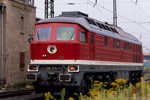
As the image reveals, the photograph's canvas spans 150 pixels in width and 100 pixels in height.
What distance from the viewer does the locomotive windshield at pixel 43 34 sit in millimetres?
A: 13102

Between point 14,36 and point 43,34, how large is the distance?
398 inches

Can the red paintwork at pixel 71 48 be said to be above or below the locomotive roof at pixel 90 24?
below

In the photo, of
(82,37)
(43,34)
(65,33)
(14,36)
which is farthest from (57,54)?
(14,36)

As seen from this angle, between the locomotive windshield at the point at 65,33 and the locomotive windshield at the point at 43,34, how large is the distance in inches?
17.1

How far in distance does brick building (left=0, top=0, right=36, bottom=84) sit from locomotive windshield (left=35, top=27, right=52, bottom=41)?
8.92 m

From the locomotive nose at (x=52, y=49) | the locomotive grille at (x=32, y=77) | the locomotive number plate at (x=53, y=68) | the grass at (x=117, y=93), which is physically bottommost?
the grass at (x=117, y=93)

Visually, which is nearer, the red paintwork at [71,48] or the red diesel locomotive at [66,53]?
the red diesel locomotive at [66,53]

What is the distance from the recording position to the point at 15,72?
2291 cm

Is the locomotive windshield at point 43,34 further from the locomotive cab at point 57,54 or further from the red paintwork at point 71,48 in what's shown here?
the red paintwork at point 71,48

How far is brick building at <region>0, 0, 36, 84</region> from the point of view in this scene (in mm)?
21891

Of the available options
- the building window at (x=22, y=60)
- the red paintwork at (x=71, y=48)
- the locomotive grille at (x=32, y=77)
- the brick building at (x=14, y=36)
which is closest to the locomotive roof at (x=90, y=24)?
the red paintwork at (x=71, y=48)

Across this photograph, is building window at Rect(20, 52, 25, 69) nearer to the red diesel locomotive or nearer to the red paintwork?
the red diesel locomotive

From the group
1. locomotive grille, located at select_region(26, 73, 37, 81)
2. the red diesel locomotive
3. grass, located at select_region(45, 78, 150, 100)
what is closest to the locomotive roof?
the red diesel locomotive

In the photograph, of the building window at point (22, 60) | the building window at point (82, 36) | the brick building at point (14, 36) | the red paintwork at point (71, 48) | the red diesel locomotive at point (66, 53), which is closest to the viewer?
the red diesel locomotive at point (66, 53)
